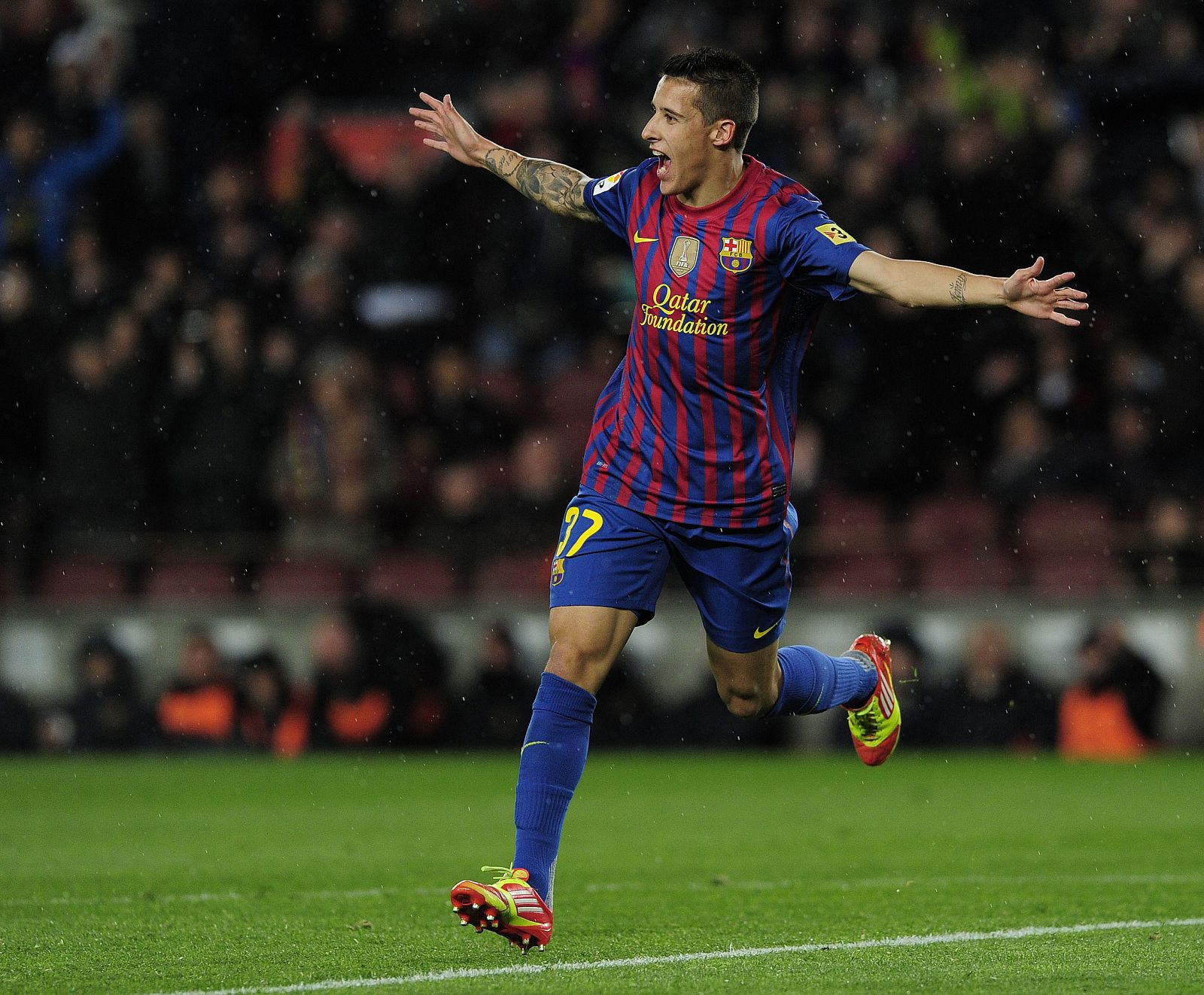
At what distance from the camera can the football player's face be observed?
19.5 ft

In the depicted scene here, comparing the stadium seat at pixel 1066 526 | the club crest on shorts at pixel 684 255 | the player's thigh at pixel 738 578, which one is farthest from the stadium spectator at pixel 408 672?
the club crest on shorts at pixel 684 255

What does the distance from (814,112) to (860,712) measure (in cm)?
773

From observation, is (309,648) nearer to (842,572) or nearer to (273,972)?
(842,572)

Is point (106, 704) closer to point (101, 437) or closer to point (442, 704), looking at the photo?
point (101, 437)

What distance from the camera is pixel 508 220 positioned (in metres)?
14.9

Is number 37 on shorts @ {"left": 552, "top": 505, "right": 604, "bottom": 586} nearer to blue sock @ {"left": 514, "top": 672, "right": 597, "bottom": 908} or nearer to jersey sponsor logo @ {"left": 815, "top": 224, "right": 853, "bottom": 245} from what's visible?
blue sock @ {"left": 514, "top": 672, "right": 597, "bottom": 908}

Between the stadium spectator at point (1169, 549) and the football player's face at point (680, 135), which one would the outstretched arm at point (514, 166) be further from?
the stadium spectator at point (1169, 549)

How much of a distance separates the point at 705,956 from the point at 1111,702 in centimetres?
Result: 791

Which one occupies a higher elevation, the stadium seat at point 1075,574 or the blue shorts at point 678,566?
the stadium seat at point 1075,574

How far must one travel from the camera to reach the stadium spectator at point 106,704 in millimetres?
14141

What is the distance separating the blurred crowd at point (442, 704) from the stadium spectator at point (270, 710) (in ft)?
0.03

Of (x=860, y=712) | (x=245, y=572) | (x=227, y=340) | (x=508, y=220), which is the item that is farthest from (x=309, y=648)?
(x=860, y=712)

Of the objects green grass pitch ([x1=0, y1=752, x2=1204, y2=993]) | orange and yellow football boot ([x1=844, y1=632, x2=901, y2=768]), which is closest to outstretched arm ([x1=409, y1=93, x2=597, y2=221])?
orange and yellow football boot ([x1=844, y1=632, x2=901, y2=768])

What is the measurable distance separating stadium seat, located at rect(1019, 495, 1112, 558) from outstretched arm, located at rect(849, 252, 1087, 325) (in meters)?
7.69
